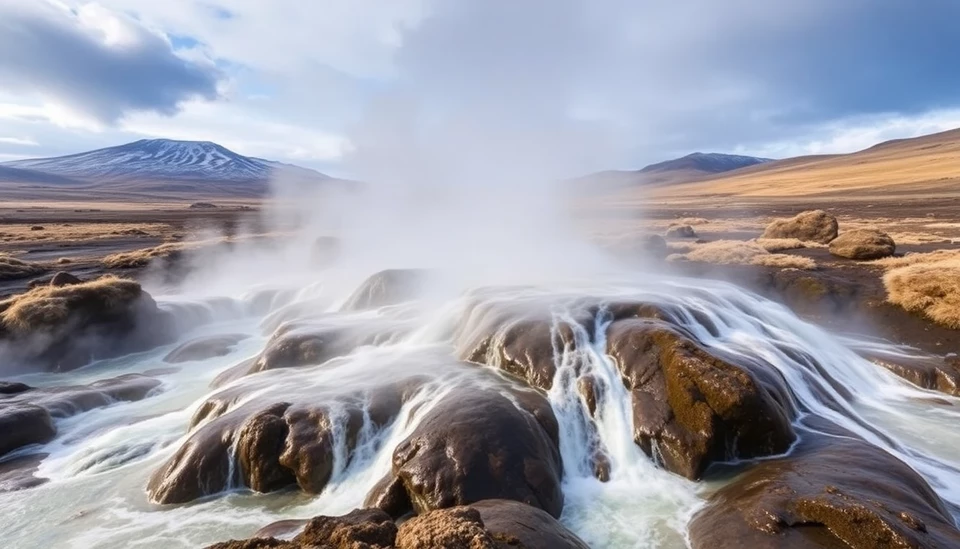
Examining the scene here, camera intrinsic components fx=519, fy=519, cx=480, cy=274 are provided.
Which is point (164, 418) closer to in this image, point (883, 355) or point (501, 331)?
point (501, 331)

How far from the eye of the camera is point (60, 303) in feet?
68.1

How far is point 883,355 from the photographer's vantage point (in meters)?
17.5

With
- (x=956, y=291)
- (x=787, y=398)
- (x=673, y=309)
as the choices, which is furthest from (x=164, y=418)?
(x=956, y=291)

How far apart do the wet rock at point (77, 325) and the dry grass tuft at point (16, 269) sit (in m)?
12.2

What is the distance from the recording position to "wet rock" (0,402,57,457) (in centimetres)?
1304

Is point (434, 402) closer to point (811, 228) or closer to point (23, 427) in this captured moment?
point (23, 427)

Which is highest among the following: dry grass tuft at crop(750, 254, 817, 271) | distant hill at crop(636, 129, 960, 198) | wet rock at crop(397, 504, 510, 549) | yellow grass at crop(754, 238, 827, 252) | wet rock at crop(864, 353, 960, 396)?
distant hill at crop(636, 129, 960, 198)

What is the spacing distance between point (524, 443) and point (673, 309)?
8.33 m

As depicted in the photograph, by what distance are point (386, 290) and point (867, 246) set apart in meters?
26.5

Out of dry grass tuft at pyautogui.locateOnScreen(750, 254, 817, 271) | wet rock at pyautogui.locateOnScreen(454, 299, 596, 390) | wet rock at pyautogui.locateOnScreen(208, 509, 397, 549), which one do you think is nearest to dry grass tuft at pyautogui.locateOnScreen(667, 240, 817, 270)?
dry grass tuft at pyautogui.locateOnScreen(750, 254, 817, 271)

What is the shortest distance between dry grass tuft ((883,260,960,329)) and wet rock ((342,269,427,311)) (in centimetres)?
2075

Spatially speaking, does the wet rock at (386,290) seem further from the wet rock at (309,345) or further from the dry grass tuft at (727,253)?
the dry grass tuft at (727,253)

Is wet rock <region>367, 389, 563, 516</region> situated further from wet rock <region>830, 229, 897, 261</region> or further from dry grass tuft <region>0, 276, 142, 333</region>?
wet rock <region>830, 229, 897, 261</region>

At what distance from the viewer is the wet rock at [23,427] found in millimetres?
13039
